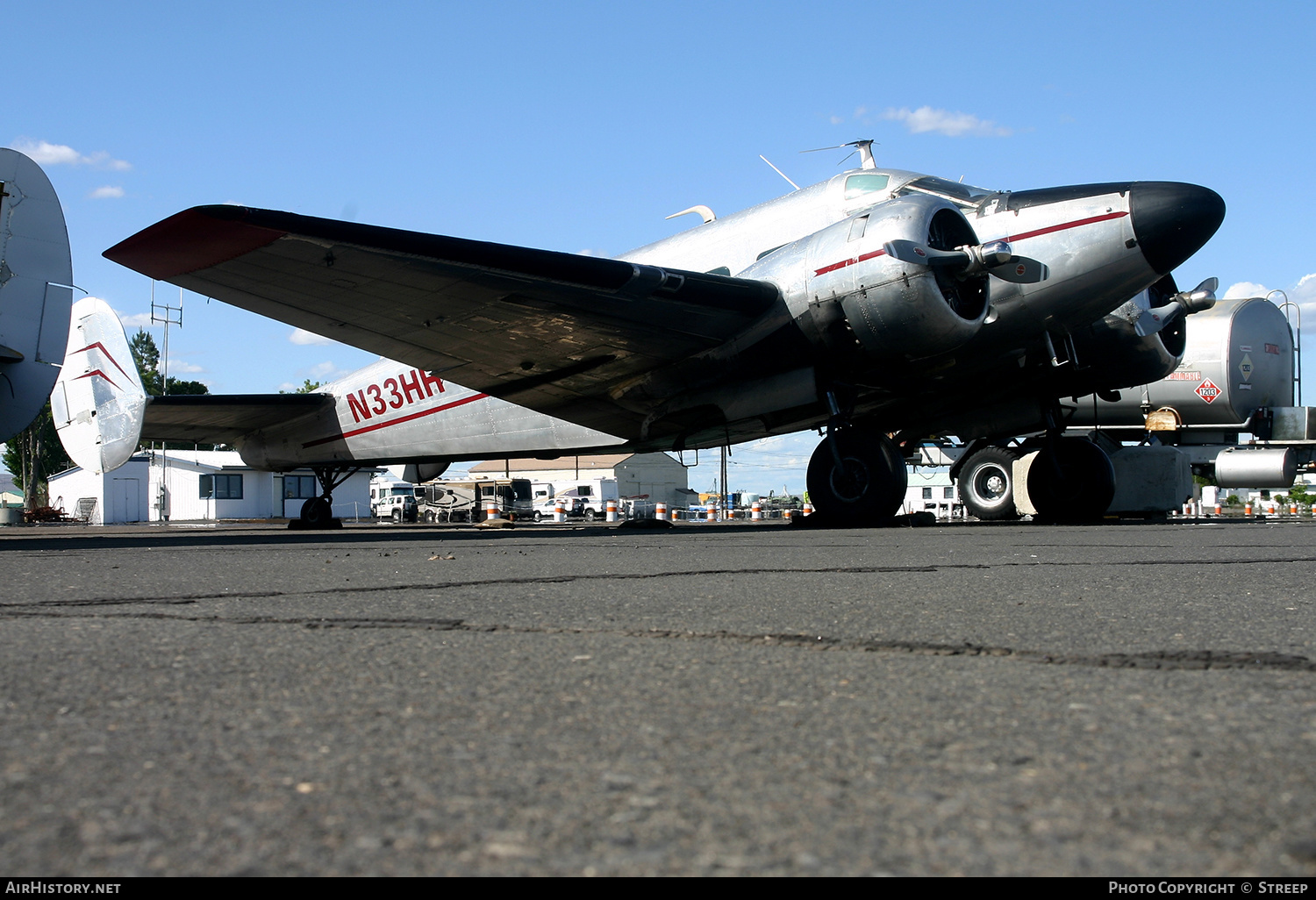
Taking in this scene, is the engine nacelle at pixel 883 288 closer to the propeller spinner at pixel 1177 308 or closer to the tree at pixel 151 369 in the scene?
the propeller spinner at pixel 1177 308

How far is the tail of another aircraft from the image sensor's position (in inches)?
635

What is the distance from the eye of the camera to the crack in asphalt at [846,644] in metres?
2.43

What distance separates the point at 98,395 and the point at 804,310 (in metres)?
12.5

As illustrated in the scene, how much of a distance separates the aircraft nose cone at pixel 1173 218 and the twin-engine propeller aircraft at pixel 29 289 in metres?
12.9

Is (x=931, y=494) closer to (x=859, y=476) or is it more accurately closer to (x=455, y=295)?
(x=859, y=476)

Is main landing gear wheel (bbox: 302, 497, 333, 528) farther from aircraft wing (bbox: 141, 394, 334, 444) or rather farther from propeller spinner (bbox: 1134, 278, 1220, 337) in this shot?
propeller spinner (bbox: 1134, 278, 1220, 337)

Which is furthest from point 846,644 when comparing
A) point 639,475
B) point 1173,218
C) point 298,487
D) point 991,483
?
point 639,475

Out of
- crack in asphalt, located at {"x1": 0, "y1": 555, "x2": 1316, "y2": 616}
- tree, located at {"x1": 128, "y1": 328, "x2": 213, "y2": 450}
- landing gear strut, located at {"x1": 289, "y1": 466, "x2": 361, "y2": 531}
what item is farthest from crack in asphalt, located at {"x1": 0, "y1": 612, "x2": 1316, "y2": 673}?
tree, located at {"x1": 128, "y1": 328, "x2": 213, "y2": 450}

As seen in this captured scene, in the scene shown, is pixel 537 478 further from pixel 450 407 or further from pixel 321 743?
pixel 321 743

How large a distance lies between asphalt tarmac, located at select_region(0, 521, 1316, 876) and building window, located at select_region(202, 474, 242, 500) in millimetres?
38827

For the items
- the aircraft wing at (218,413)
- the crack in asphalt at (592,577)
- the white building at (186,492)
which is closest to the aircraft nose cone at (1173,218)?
the crack in asphalt at (592,577)

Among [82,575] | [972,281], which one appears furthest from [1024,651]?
[972,281]

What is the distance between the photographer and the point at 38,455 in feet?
183

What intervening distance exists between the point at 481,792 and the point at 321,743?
A: 41cm
